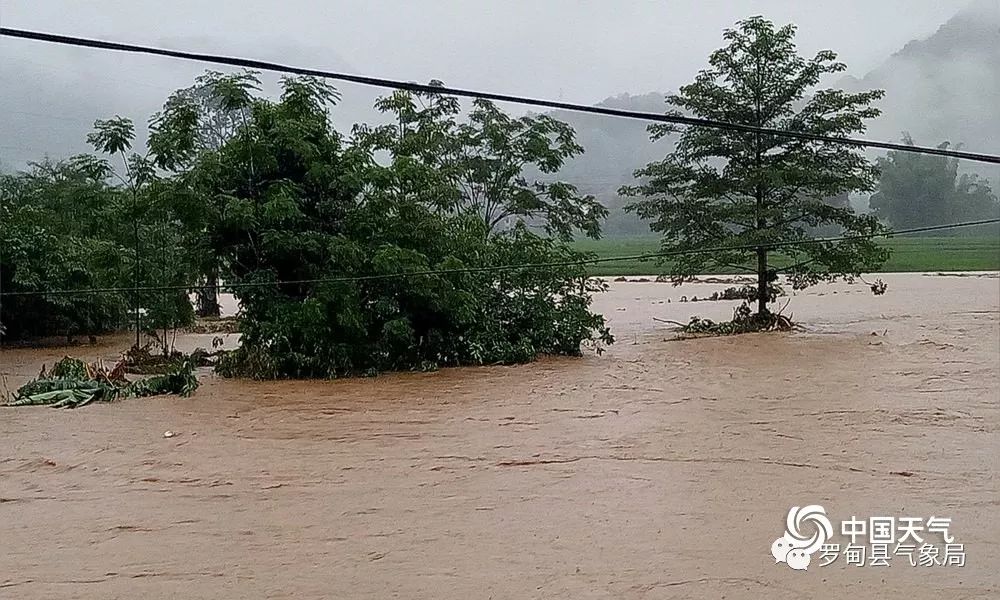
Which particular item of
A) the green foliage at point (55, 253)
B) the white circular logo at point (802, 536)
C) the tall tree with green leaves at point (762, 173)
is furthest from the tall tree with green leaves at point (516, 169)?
the white circular logo at point (802, 536)

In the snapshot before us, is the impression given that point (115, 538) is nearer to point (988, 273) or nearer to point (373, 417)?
point (373, 417)

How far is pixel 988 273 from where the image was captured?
2938cm

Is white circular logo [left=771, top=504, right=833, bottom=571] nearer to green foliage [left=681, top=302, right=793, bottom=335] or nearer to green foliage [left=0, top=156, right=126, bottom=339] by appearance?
green foliage [left=0, top=156, right=126, bottom=339]

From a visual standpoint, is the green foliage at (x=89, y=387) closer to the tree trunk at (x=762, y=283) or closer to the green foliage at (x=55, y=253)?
the green foliage at (x=55, y=253)

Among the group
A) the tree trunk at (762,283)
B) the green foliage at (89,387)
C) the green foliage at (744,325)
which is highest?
the tree trunk at (762,283)

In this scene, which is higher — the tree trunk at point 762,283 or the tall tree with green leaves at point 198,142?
the tall tree with green leaves at point 198,142

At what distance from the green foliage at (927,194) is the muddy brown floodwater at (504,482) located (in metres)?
7.90

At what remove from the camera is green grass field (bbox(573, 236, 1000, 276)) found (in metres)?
18.3

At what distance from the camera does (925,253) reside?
1144 inches

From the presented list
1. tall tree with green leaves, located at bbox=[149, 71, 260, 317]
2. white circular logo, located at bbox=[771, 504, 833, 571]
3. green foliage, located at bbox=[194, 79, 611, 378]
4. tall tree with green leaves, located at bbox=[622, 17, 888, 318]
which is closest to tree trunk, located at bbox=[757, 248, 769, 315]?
tall tree with green leaves, located at bbox=[622, 17, 888, 318]

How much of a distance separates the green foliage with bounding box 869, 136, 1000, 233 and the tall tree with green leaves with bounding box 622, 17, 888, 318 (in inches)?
134

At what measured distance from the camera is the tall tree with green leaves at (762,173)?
14.8m

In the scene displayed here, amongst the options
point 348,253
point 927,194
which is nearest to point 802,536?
point 348,253

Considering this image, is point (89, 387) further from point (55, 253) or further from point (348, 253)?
point (55, 253)
